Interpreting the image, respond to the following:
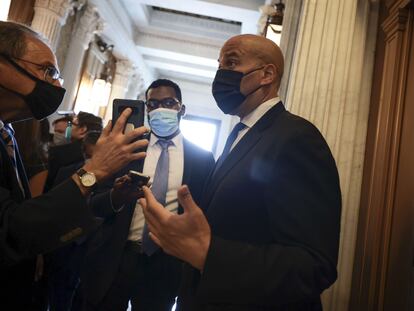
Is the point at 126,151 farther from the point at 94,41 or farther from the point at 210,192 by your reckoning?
the point at 94,41

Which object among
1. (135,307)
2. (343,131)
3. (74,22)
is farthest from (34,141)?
(74,22)

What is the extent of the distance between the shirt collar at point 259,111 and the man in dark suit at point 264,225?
10cm

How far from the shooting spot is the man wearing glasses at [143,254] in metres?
2.08

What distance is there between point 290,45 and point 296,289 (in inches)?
127

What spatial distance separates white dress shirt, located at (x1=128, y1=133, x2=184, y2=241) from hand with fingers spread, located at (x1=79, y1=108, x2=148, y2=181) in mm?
1048

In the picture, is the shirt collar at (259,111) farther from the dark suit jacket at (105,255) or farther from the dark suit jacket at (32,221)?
the dark suit jacket at (105,255)

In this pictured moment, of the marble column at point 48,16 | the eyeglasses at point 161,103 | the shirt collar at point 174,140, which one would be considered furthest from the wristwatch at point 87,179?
the marble column at point 48,16

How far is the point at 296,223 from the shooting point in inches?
42.4

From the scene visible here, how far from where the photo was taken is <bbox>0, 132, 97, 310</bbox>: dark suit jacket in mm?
1152

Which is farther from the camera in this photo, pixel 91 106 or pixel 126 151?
pixel 91 106

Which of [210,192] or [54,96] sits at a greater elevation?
[54,96]

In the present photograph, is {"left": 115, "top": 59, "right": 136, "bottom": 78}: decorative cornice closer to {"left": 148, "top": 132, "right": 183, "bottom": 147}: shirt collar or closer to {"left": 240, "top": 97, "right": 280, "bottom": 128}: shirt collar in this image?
{"left": 148, "top": 132, "right": 183, "bottom": 147}: shirt collar

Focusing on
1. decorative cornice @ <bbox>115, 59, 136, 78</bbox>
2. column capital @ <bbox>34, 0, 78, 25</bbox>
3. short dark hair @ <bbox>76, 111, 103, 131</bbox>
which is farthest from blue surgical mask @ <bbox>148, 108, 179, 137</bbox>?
decorative cornice @ <bbox>115, 59, 136, 78</bbox>

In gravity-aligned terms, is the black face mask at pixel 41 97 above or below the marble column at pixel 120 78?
below
